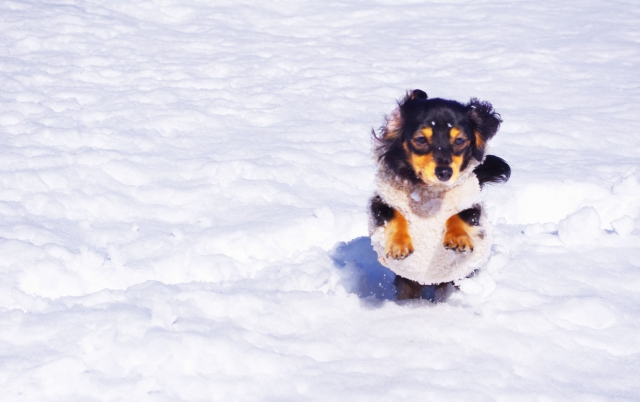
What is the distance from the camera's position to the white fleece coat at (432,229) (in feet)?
8.41

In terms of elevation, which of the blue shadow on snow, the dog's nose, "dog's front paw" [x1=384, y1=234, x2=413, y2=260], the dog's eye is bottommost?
the blue shadow on snow

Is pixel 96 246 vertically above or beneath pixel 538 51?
beneath

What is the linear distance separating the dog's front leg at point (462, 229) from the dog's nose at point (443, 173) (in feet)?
0.80

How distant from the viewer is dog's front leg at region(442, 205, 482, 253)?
2412mm

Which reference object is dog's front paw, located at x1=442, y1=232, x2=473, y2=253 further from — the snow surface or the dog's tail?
the dog's tail

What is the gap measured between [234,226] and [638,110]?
4.09 metres

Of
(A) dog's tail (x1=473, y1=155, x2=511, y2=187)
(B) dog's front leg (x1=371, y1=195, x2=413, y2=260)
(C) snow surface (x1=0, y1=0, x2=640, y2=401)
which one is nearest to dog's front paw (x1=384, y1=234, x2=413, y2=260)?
(B) dog's front leg (x1=371, y1=195, x2=413, y2=260)

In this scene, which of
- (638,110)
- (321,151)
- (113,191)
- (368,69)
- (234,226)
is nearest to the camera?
(234,226)

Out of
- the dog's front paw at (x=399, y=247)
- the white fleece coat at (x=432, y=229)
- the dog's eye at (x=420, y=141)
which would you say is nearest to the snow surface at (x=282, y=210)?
the white fleece coat at (x=432, y=229)

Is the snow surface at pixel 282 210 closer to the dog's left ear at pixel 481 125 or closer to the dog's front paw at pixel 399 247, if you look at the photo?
the dog's front paw at pixel 399 247

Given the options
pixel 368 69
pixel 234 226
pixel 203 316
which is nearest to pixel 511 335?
pixel 203 316

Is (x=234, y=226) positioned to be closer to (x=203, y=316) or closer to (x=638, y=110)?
(x=203, y=316)

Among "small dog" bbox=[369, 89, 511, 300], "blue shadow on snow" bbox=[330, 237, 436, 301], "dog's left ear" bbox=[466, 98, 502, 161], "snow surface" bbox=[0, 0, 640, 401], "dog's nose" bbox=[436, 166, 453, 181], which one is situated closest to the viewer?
"snow surface" bbox=[0, 0, 640, 401]

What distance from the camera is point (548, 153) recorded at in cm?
480
